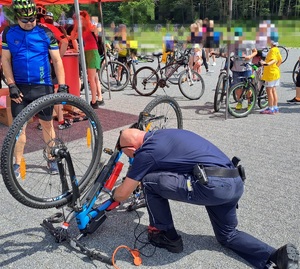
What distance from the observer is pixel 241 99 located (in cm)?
696

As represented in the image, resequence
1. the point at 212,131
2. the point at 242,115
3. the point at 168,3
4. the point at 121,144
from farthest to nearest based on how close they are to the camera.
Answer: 1. the point at 168,3
2. the point at 242,115
3. the point at 212,131
4. the point at 121,144

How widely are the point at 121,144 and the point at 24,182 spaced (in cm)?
174

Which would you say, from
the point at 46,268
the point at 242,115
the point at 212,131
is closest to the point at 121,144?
the point at 46,268

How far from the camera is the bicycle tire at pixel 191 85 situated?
27.7ft

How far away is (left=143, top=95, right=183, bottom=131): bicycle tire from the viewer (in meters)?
3.61

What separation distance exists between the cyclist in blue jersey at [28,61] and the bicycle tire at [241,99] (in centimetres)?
388

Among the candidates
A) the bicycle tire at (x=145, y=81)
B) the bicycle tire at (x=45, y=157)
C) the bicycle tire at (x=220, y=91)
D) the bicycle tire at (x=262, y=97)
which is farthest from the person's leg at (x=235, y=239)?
the bicycle tire at (x=145, y=81)

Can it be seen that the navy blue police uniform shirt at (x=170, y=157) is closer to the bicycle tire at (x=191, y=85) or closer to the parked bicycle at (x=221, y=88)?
the parked bicycle at (x=221, y=88)

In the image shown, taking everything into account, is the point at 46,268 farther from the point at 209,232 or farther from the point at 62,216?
the point at 209,232

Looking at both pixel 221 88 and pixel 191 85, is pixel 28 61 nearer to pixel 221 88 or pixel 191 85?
pixel 221 88

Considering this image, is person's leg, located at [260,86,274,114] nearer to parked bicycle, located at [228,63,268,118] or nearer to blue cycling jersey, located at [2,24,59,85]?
parked bicycle, located at [228,63,268,118]

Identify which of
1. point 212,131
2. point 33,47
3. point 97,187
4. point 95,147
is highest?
point 33,47

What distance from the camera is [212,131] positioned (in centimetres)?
599

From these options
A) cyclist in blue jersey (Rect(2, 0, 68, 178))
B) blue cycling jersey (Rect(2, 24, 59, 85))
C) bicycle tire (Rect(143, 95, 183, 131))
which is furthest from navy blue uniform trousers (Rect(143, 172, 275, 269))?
blue cycling jersey (Rect(2, 24, 59, 85))
